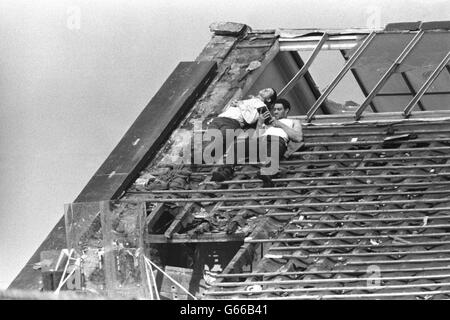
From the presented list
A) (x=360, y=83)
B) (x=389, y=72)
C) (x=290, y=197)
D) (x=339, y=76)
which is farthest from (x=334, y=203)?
(x=360, y=83)

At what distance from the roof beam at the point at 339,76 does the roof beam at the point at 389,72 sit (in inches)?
26.9

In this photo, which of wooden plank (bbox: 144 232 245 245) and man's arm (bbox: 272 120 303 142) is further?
man's arm (bbox: 272 120 303 142)

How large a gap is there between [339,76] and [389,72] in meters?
1.09

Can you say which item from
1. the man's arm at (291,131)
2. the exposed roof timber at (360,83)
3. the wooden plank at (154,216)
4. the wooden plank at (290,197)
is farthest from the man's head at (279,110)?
the exposed roof timber at (360,83)

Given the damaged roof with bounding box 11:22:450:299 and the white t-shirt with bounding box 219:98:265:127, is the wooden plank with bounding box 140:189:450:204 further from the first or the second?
the white t-shirt with bounding box 219:98:265:127

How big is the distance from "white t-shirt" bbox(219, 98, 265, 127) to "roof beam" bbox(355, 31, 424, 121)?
2553 mm

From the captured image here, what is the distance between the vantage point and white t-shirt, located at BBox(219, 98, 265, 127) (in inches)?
1758

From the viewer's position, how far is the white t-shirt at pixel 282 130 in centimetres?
4434

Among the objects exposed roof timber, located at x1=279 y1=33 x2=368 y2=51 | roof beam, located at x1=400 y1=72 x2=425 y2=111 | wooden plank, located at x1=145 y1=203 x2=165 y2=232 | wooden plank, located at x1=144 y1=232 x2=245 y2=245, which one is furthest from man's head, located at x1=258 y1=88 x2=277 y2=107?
roof beam, located at x1=400 y1=72 x2=425 y2=111

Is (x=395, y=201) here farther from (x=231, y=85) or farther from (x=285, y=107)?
(x=231, y=85)

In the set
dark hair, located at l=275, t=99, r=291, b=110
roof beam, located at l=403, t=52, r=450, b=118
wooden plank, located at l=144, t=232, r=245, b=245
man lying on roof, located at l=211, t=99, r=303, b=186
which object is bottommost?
wooden plank, located at l=144, t=232, r=245, b=245

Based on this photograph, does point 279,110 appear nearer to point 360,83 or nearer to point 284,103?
point 284,103

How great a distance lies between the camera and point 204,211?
4294 cm

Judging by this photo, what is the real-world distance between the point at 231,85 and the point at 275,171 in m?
4.60
